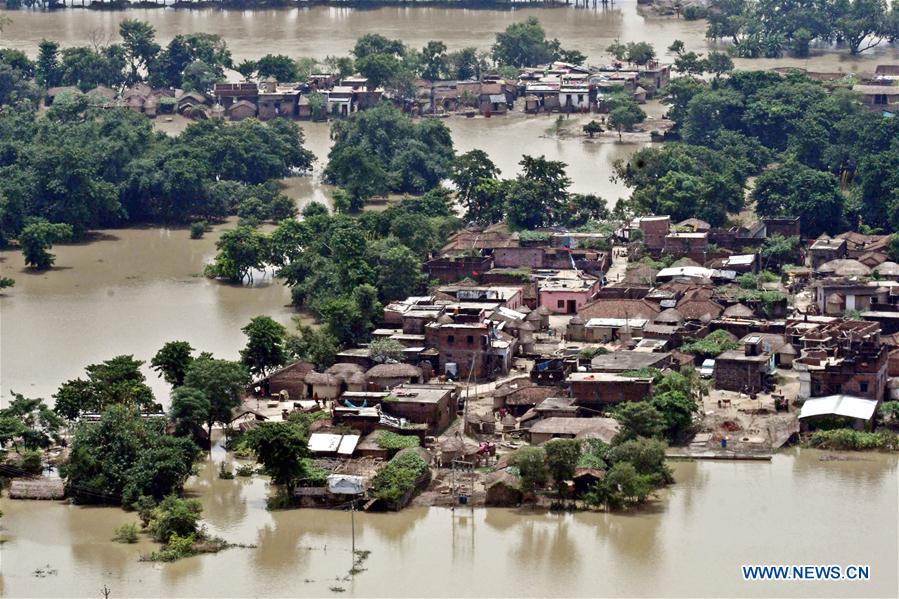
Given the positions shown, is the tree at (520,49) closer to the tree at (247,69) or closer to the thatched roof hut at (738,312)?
the tree at (247,69)

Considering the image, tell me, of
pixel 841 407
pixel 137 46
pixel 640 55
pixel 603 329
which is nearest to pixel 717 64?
pixel 640 55

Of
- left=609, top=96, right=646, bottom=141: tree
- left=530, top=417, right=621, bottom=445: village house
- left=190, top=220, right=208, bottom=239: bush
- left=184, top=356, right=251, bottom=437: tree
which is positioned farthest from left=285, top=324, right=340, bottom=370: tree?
left=609, top=96, right=646, bottom=141: tree

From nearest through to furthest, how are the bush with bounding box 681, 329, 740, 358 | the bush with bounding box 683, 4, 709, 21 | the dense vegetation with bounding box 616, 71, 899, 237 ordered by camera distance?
1. the bush with bounding box 681, 329, 740, 358
2. the dense vegetation with bounding box 616, 71, 899, 237
3. the bush with bounding box 683, 4, 709, 21

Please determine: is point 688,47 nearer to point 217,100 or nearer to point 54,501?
point 217,100

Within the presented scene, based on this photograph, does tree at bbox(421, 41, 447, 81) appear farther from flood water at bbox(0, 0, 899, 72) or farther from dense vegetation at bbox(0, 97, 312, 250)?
dense vegetation at bbox(0, 97, 312, 250)

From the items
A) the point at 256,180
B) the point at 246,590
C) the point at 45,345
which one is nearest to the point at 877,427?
the point at 246,590

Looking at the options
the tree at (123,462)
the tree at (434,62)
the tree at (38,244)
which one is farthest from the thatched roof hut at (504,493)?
the tree at (434,62)
